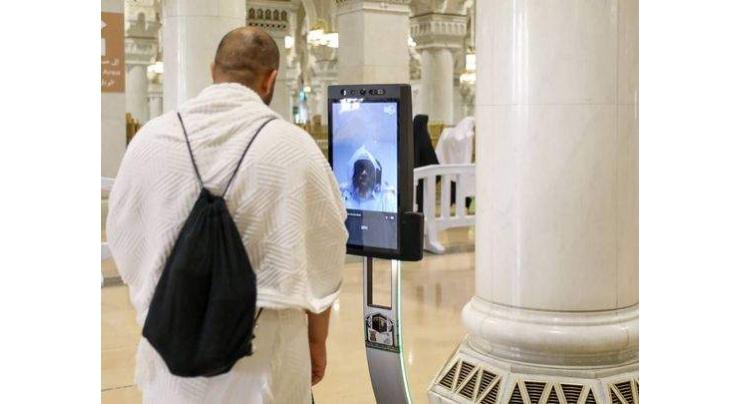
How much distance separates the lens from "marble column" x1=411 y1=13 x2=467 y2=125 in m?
19.2

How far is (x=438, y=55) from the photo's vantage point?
19.4 meters

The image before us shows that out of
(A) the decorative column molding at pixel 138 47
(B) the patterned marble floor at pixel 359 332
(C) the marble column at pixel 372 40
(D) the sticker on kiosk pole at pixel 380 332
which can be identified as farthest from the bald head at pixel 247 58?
(A) the decorative column molding at pixel 138 47

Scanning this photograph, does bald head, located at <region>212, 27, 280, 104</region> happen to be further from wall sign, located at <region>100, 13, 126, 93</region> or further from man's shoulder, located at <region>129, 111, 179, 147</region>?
wall sign, located at <region>100, 13, 126, 93</region>

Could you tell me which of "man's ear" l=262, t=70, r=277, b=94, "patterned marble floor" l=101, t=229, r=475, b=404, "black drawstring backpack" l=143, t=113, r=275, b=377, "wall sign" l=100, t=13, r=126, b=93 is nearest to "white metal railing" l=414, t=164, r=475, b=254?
"patterned marble floor" l=101, t=229, r=475, b=404

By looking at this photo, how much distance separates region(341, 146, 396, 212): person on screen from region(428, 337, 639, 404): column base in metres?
0.76

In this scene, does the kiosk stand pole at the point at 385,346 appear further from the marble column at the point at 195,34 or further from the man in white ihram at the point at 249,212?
the marble column at the point at 195,34

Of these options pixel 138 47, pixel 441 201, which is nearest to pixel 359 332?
pixel 441 201

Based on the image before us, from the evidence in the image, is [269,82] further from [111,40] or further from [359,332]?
[111,40]

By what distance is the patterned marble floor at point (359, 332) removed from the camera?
466cm

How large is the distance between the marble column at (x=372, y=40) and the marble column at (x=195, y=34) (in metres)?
4.06

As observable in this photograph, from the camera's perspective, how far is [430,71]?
1962 centimetres

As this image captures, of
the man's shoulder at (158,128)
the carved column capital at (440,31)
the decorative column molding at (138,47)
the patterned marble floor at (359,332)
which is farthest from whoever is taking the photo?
the decorative column molding at (138,47)

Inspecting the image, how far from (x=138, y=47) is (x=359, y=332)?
1659 cm
